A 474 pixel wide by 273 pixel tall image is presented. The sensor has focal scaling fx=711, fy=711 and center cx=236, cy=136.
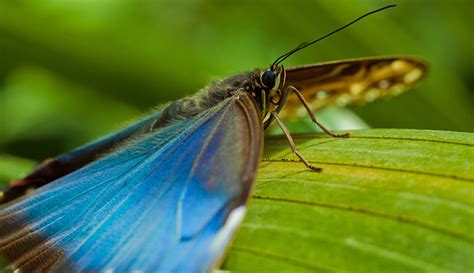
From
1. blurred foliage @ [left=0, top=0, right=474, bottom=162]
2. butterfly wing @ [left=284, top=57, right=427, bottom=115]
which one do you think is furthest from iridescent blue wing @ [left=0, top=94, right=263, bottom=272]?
blurred foliage @ [left=0, top=0, right=474, bottom=162]

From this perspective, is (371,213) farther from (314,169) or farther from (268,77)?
(268,77)

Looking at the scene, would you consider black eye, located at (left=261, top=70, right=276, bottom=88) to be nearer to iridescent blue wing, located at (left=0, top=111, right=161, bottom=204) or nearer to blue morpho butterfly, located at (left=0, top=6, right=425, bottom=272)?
blue morpho butterfly, located at (left=0, top=6, right=425, bottom=272)

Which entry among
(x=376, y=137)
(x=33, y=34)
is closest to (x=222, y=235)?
(x=376, y=137)

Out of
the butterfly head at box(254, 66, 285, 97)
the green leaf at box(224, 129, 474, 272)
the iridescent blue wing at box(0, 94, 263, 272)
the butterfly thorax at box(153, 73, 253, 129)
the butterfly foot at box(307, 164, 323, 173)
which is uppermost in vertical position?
the butterfly thorax at box(153, 73, 253, 129)

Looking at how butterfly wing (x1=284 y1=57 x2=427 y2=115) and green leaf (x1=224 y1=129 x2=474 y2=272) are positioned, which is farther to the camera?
butterfly wing (x1=284 y1=57 x2=427 y2=115)

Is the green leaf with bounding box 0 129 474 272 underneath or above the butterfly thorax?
underneath

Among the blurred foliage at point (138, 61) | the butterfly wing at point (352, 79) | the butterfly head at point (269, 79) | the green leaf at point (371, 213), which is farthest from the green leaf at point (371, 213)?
the blurred foliage at point (138, 61)
